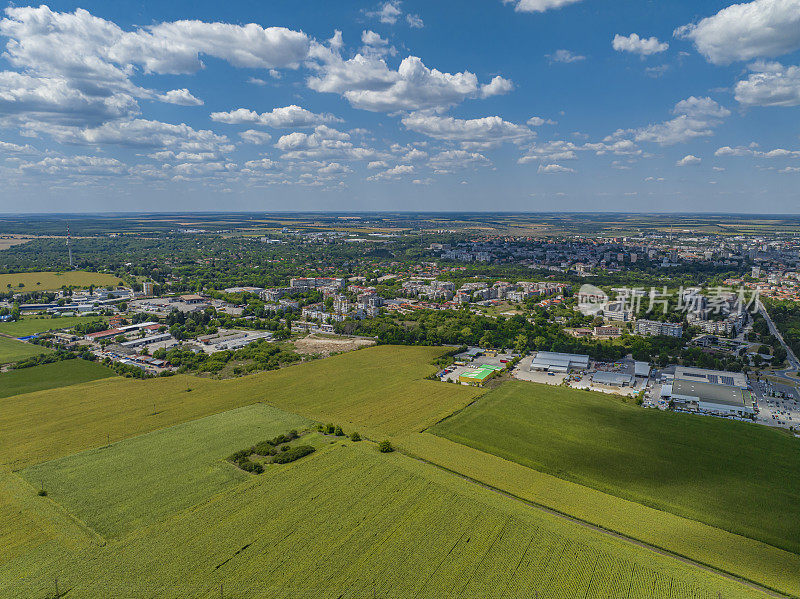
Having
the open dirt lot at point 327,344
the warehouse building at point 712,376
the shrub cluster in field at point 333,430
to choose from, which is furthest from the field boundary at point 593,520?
the open dirt lot at point 327,344

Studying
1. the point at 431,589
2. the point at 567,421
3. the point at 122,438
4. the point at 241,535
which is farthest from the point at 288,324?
the point at 431,589

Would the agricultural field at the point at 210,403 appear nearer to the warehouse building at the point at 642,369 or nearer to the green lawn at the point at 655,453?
the green lawn at the point at 655,453

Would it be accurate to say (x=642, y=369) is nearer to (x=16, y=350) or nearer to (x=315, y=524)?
(x=315, y=524)

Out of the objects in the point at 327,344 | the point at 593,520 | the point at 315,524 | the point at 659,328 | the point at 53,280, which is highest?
the point at 659,328

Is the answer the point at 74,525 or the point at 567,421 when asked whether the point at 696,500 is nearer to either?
the point at 567,421

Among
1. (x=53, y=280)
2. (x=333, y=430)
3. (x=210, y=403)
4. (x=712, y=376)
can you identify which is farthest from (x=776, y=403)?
(x=53, y=280)

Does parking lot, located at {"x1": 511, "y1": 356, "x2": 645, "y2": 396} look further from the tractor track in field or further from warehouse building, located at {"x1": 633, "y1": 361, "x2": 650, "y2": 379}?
the tractor track in field
